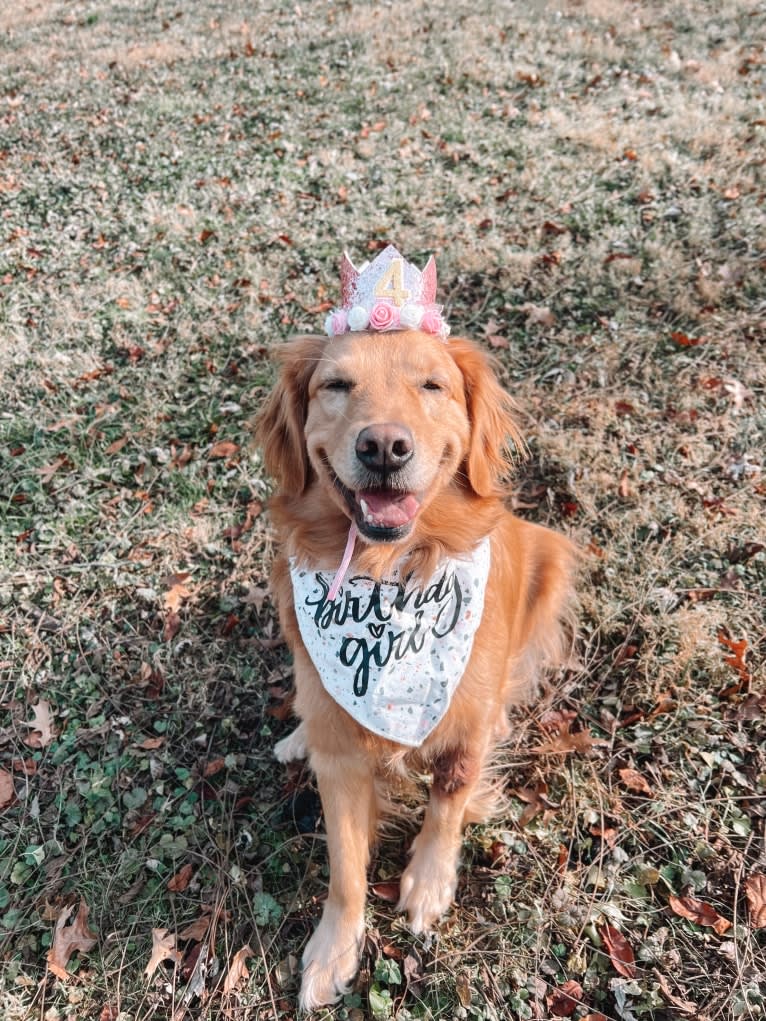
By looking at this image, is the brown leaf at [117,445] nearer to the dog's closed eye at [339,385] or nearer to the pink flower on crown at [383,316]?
the dog's closed eye at [339,385]

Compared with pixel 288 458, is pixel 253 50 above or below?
above

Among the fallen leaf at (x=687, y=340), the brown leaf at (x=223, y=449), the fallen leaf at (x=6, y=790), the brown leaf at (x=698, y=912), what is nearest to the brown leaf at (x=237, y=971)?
the fallen leaf at (x=6, y=790)

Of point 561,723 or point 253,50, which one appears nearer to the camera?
point 561,723

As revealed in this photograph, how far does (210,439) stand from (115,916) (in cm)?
304

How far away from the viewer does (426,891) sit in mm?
2773

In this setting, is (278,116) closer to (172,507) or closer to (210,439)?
(210,439)

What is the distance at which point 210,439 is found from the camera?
4875 millimetres

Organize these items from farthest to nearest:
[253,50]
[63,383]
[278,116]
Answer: [253,50] < [278,116] < [63,383]

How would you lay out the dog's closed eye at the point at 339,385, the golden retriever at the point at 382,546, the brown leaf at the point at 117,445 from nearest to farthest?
the golden retriever at the point at 382,546 < the dog's closed eye at the point at 339,385 < the brown leaf at the point at 117,445

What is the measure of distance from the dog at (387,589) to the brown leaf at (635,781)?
31.0 inches

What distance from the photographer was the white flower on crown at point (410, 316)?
246 cm

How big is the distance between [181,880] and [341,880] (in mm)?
862

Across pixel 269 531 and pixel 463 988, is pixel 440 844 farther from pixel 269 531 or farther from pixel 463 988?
pixel 269 531

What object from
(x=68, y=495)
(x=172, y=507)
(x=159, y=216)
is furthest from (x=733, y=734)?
(x=159, y=216)
